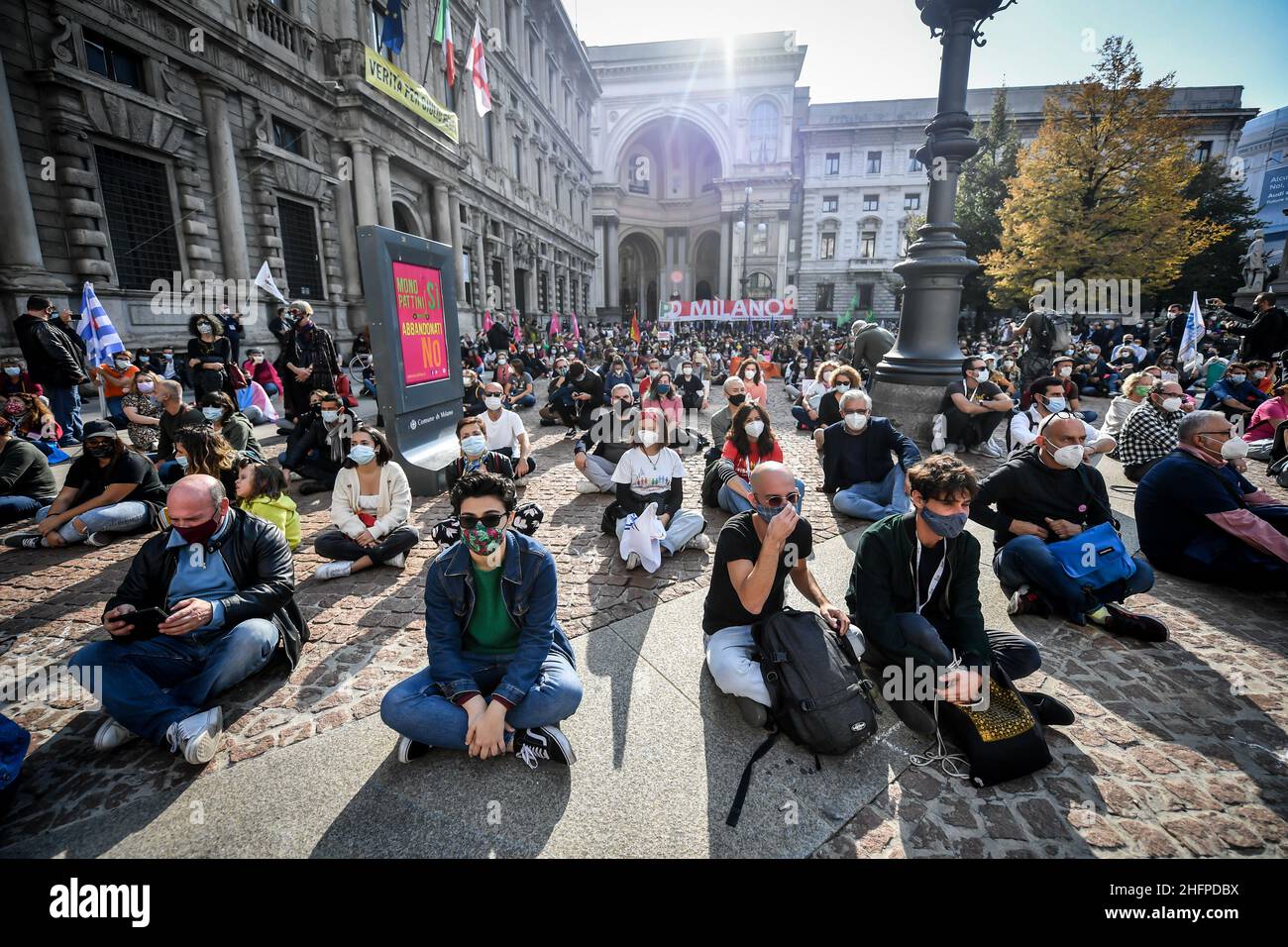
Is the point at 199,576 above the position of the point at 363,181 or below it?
below

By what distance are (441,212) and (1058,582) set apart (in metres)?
23.6

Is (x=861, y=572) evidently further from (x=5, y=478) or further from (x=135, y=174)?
(x=135, y=174)

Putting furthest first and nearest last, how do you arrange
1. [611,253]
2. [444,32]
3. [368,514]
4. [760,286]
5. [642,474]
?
[760,286]
[611,253]
[444,32]
[642,474]
[368,514]

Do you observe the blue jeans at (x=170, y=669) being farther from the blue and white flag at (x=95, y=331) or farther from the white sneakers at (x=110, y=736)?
the blue and white flag at (x=95, y=331)

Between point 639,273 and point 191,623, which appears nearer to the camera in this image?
point 191,623

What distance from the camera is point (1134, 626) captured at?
369cm

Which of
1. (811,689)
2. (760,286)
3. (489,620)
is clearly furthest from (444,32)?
(760,286)

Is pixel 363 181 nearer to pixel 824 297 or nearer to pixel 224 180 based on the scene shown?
pixel 224 180

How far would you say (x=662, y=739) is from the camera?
9.41ft

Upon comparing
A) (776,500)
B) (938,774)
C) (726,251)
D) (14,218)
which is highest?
(726,251)

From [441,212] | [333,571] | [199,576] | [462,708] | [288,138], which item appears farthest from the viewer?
[441,212]

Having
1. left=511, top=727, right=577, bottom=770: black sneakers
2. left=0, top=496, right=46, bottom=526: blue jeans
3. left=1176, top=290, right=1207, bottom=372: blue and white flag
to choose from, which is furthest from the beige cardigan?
left=1176, top=290, right=1207, bottom=372: blue and white flag

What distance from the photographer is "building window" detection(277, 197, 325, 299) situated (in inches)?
604
